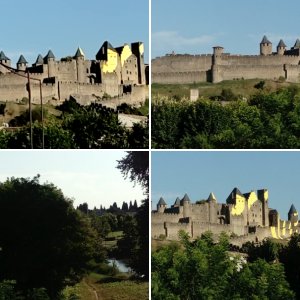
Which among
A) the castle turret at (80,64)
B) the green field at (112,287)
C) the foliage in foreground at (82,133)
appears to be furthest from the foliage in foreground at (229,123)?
the green field at (112,287)

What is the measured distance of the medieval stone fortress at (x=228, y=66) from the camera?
927cm

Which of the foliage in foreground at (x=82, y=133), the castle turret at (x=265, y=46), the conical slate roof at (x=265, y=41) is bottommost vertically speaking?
the foliage in foreground at (x=82, y=133)

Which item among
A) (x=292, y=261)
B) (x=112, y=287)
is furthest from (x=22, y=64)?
(x=292, y=261)

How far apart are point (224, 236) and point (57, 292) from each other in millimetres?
1294

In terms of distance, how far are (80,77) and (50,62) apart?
260mm

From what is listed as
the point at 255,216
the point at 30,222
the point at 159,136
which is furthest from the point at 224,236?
the point at 30,222

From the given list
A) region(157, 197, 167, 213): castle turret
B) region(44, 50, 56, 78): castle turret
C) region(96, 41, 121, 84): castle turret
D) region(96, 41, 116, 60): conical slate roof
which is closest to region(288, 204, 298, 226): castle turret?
region(157, 197, 167, 213): castle turret

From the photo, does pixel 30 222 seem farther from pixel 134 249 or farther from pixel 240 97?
pixel 240 97

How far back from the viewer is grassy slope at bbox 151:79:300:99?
9203 mm

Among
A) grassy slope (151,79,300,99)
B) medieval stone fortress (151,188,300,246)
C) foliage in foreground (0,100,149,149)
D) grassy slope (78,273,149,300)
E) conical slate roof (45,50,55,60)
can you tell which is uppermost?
conical slate roof (45,50,55,60)

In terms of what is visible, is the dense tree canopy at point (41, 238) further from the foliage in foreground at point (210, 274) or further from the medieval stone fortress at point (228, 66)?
the medieval stone fortress at point (228, 66)

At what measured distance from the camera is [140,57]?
9195 mm

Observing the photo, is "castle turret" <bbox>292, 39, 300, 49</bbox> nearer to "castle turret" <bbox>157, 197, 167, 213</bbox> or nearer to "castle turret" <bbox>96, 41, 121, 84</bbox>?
"castle turret" <bbox>96, 41, 121, 84</bbox>

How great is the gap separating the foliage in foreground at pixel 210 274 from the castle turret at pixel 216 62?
4.61ft
